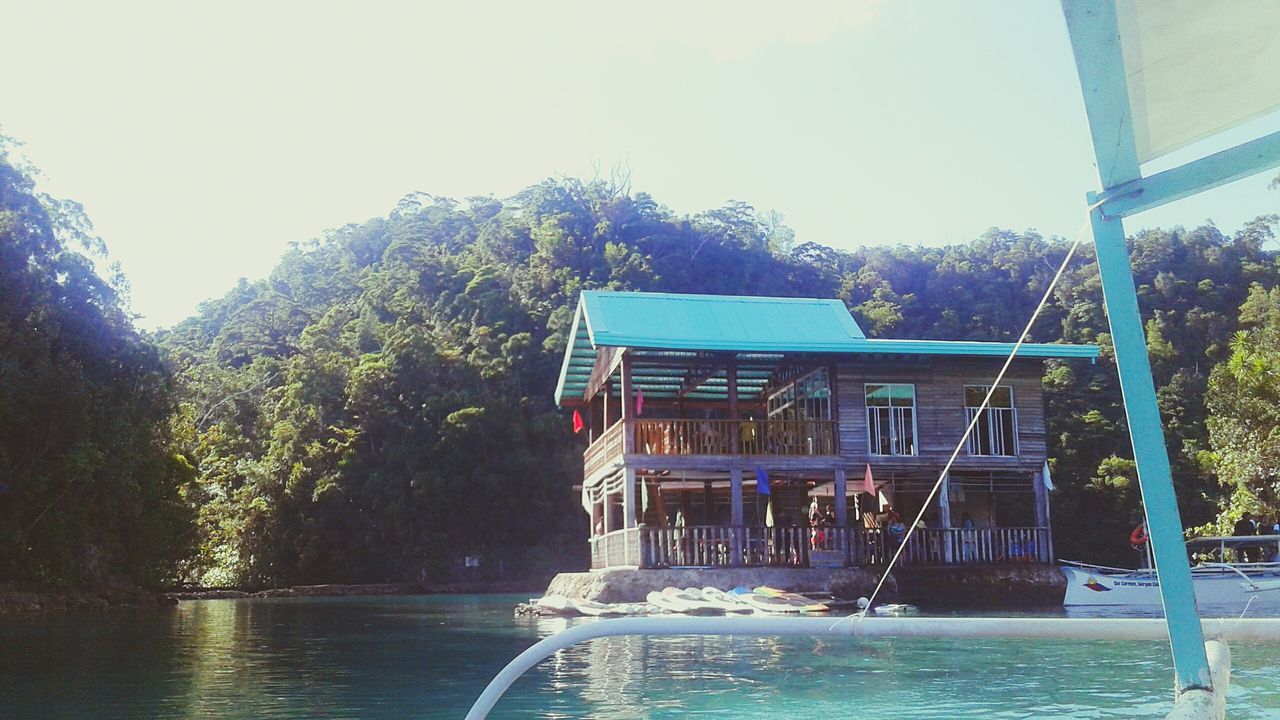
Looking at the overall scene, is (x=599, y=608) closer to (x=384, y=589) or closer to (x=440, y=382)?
(x=384, y=589)

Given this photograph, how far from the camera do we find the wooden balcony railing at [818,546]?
57.2 feet

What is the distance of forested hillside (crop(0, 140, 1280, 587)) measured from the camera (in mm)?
23000

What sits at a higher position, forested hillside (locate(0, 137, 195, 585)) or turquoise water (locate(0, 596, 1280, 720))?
forested hillside (locate(0, 137, 195, 585))

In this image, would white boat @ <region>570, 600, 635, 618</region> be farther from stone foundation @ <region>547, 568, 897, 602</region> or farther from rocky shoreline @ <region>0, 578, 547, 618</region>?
rocky shoreline @ <region>0, 578, 547, 618</region>

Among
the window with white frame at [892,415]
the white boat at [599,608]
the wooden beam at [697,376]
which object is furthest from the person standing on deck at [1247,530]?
the white boat at [599,608]

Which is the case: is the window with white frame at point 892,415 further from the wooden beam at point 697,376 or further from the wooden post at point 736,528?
the wooden post at point 736,528

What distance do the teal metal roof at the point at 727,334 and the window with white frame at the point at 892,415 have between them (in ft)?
3.12

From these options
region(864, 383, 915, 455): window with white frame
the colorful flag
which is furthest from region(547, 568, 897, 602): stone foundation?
region(864, 383, 915, 455): window with white frame

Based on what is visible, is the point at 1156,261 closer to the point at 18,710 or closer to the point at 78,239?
the point at 78,239

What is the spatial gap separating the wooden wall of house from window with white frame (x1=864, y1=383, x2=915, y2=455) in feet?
0.48

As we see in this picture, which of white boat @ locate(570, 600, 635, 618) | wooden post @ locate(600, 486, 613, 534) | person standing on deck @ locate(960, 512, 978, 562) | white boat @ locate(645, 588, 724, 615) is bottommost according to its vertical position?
white boat @ locate(570, 600, 635, 618)

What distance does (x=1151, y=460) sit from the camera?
297 centimetres

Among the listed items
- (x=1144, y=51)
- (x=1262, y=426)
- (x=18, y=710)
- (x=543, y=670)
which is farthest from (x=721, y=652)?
(x=1262, y=426)

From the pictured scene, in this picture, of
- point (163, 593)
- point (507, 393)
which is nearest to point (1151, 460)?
point (163, 593)
